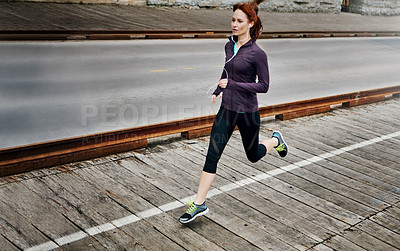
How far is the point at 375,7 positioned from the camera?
3725 centimetres

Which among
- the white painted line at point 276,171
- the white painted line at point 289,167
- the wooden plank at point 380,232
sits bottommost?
the wooden plank at point 380,232

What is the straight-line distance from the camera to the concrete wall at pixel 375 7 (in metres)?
36.5

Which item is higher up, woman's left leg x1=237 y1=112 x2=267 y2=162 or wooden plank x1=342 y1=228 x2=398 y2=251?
woman's left leg x1=237 y1=112 x2=267 y2=162

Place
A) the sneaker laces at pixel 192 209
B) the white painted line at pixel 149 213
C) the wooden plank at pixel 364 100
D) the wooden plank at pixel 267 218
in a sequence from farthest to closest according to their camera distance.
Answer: the wooden plank at pixel 364 100
the white painted line at pixel 149 213
the sneaker laces at pixel 192 209
the wooden plank at pixel 267 218

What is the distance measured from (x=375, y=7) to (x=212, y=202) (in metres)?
36.3

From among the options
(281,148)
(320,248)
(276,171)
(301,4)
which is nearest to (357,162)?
(276,171)

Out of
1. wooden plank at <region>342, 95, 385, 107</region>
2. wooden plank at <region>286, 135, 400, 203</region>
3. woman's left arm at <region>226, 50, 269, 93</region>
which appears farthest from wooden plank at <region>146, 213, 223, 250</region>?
wooden plank at <region>342, 95, 385, 107</region>

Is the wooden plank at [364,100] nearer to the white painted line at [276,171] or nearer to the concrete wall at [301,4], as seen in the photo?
the white painted line at [276,171]

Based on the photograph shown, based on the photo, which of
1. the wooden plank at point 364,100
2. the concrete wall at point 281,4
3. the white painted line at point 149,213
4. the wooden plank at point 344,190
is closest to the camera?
the white painted line at point 149,213

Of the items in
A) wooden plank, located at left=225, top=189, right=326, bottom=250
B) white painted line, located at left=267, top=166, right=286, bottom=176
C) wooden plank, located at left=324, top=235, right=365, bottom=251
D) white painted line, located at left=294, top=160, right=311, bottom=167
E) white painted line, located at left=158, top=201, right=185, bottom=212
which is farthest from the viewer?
white painted line, located at left=294, top=160, right=311, bottom=167

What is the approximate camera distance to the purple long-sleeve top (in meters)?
4.32

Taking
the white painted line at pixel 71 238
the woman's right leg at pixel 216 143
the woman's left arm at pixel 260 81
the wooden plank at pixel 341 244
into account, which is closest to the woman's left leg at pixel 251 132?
the woman's right leg at pixel 216 143

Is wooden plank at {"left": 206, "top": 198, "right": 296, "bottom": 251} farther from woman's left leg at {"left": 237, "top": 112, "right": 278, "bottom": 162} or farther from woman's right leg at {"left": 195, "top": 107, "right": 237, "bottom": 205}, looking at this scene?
woman's left leg at {"left": 237, "top": 112, "right": 278, "bottom": 162}

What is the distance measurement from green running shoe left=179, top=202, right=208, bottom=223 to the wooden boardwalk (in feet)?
0.32
